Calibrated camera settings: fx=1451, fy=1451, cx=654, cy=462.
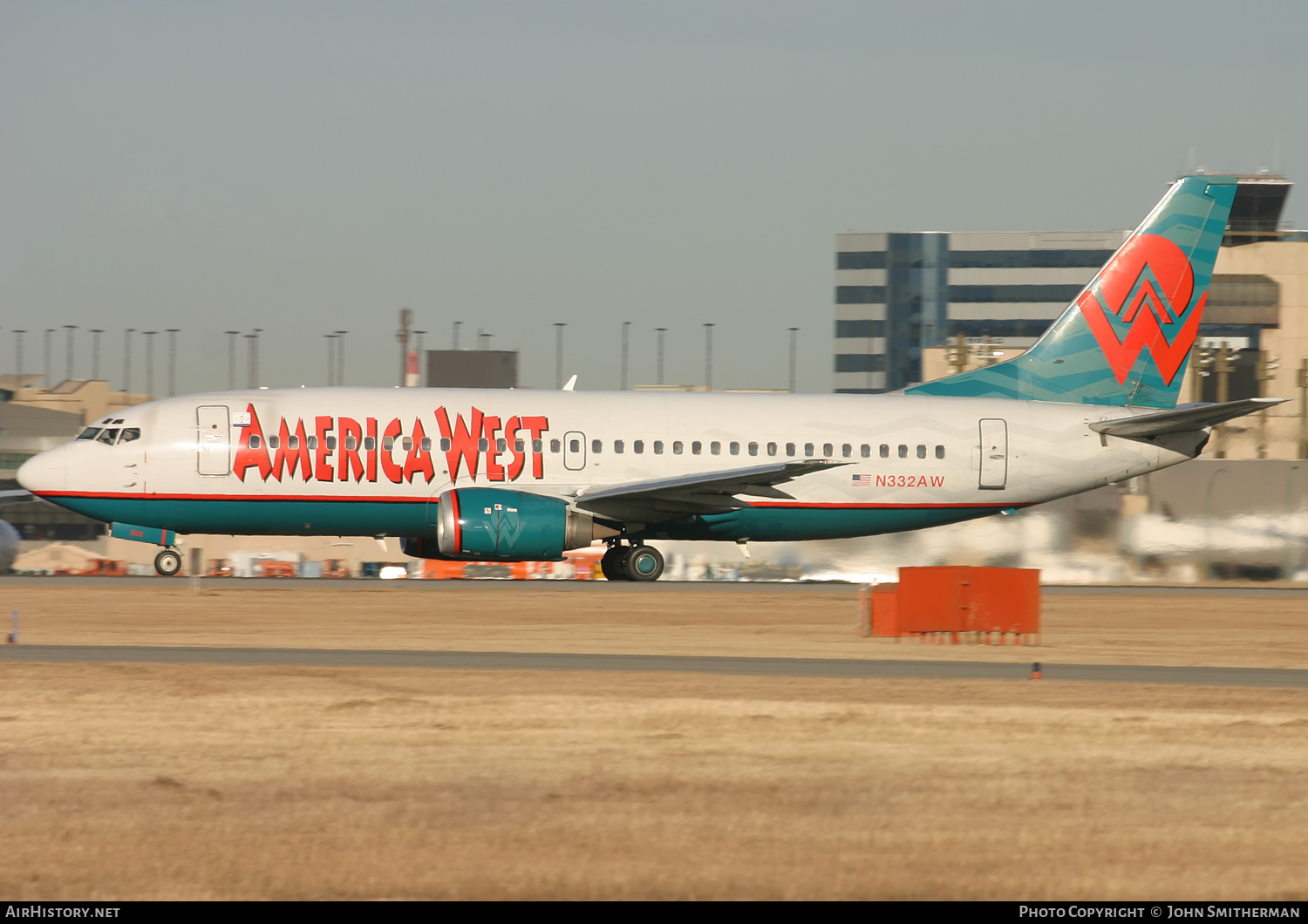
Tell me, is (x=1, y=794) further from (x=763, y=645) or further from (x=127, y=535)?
(x=127, y=535)

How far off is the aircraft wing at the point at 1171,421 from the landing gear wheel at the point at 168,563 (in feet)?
70.3

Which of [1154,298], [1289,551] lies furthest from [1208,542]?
[1154,298]

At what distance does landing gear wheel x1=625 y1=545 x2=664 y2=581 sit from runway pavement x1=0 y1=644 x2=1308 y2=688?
13686 millimetres

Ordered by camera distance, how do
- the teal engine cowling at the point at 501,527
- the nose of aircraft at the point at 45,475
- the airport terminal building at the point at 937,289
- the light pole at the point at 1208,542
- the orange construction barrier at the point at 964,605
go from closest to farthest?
1. the orange construction barrier at the point at 964,605
2. the teal engine cowling at the point at 501,527
3. the nose of aircraft at the point at 45,475
4. the light pole at the point at 1208,542
5. the airport terminal building at the point at 937,289

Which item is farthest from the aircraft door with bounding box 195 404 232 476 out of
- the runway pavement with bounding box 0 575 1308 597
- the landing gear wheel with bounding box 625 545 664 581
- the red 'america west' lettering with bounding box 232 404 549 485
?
the landing gear wheel with bounding box 625 545 664 581

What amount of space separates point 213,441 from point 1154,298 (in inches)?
885

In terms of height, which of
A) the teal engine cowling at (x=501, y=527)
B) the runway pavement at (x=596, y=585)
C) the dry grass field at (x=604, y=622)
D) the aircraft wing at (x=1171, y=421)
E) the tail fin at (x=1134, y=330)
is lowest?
the runway pavement at (x=596, y=585)

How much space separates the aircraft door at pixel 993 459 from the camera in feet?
112

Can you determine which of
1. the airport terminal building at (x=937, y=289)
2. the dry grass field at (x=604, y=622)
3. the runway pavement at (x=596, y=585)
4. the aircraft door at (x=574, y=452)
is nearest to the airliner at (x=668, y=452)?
the aircraft door at (x=574, y=452)

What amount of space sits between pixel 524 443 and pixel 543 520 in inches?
83.5

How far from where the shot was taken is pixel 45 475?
30.7 meters

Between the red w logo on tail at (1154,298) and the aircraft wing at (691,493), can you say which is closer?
the aircraft wing at (691,493)

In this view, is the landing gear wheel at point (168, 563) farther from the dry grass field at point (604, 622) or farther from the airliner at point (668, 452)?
the dry grass field at point (604, 622)

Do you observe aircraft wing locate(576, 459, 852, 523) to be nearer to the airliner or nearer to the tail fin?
the airliner
